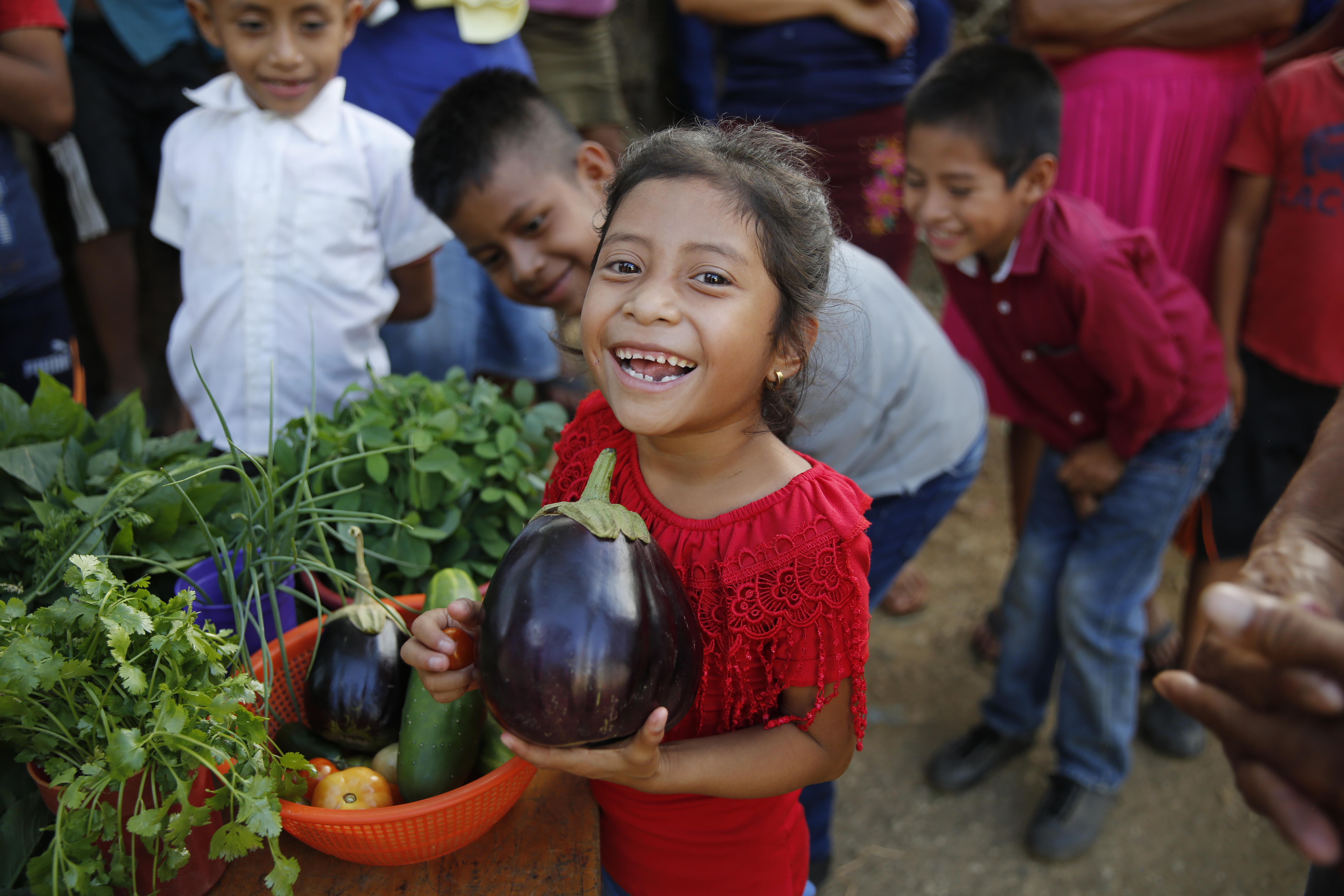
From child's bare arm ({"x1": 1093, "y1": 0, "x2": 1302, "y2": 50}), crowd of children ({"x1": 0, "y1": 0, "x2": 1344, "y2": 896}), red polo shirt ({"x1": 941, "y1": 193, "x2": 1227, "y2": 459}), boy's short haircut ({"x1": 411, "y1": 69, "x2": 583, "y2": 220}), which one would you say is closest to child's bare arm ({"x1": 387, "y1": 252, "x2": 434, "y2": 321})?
→ crowd of children ({"x1": 0, "y1": 0, "x2": 1344, "y2": 896})

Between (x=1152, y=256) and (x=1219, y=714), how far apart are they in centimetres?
196

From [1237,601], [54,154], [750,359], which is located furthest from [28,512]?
[54,154]

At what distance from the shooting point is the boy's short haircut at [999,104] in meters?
2.55

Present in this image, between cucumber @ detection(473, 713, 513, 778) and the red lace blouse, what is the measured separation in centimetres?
19

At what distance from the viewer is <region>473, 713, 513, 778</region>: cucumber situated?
1.48m

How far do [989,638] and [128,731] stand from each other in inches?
131

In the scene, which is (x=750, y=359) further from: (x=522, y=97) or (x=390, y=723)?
(x=522, y=97)

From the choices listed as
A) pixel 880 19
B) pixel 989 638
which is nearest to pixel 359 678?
pixel 989 638

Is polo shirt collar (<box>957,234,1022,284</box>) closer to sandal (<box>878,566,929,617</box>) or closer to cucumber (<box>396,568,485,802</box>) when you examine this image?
sandal (<box>878,566,929,617</box>)

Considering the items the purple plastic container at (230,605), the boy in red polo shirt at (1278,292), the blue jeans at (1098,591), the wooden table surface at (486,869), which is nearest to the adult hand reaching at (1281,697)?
the wooden table surface at (486,869)

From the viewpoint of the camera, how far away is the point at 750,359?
1.31m

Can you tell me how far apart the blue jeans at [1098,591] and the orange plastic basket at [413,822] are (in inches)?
80.3

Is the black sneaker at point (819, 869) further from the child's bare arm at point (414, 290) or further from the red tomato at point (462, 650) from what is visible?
the child's bare arm at point (414, 290)

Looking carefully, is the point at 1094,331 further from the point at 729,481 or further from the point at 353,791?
the point at 353,791
